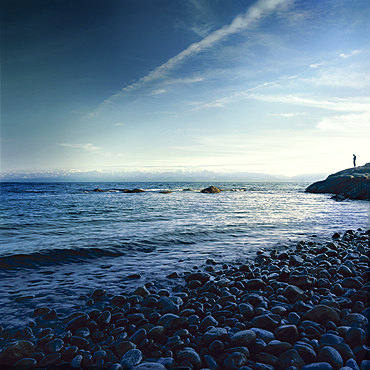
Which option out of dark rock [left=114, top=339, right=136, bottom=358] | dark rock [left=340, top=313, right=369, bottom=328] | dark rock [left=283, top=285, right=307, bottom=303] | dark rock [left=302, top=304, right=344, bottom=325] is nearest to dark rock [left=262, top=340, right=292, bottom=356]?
dark rock [left=302, top=304, right=344, bottom=325]

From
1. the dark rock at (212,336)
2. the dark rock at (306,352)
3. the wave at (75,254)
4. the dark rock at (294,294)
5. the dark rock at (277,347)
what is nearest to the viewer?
the dark rock at (306,352)

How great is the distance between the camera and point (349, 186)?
106 ft

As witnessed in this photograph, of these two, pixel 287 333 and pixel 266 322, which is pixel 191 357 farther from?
pixel 287 333

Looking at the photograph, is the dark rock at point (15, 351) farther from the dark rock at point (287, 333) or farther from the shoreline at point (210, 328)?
the dark rock at point (287, 333)

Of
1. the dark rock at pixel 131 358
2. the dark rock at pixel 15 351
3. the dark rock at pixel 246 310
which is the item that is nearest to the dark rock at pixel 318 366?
the dark rock at pixel 246 310

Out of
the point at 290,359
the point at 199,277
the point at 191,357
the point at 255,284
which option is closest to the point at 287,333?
the point at 290,359

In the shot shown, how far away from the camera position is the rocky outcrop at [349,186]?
2864 cm

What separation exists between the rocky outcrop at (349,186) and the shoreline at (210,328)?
98.0 feet

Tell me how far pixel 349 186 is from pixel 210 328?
38.2 metres

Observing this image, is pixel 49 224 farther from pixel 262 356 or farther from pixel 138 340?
pixel 262 356

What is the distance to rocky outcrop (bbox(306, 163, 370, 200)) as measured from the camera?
28641mm

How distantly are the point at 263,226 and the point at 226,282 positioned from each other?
7.86m

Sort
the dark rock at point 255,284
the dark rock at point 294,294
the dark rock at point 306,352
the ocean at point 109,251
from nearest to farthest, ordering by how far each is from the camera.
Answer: the dark rock at point 306,352 → the dark rock at point 294,294 → the dark rock at point 255,284 → the ocean at point 109,251

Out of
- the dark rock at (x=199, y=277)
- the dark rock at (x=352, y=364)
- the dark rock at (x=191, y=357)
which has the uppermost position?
the dark rock at (x=352, y=364)
